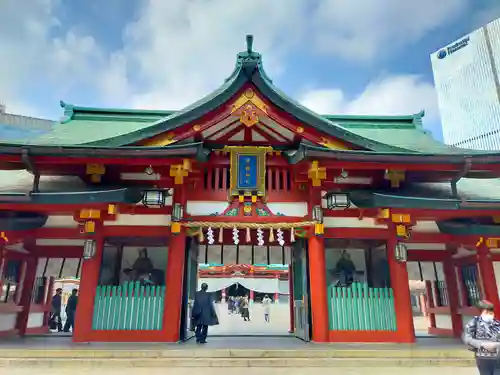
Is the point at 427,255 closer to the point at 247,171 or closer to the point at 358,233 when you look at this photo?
the point at 358,233

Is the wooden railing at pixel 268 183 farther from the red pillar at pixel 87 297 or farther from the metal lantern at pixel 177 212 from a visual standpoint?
the red pillar at pixel 87 297

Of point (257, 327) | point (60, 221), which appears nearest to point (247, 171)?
point (60, 221)

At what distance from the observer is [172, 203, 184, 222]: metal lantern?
432 inches

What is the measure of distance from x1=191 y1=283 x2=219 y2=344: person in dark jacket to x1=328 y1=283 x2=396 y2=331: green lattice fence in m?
3.39

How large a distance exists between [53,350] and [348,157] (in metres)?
8.80

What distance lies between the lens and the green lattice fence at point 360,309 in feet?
35.0

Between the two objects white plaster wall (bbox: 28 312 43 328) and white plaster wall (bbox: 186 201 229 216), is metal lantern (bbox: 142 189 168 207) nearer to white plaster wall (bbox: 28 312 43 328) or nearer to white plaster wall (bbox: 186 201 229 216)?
white plaster wall (bbox: 186 201 229 216)

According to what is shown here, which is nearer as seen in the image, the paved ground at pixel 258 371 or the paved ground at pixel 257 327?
the paved ground at pixel 258 371

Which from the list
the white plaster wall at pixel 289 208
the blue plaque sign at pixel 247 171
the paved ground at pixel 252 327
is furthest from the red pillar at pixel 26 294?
the white plaster wall at pixel 289 208

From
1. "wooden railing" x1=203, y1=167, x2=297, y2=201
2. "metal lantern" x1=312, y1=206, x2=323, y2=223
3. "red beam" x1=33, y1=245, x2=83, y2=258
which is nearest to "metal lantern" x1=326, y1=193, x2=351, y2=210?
"metal lantern" x1=312, y1=206, x2=323, y2=223

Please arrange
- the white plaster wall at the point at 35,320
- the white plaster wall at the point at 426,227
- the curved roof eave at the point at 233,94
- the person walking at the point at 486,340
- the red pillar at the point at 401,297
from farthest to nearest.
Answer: the white plaster wall at the point at 35,320 → the white plaster wall at the point at 426,227 → the curved roof eave at the point at 233,94 → the red pillar at the point at 401,297 → the person walking at the point at 486,340

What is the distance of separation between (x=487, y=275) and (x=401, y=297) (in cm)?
330

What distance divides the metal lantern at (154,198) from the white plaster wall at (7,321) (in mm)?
6444

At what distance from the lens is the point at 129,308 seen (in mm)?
10539
